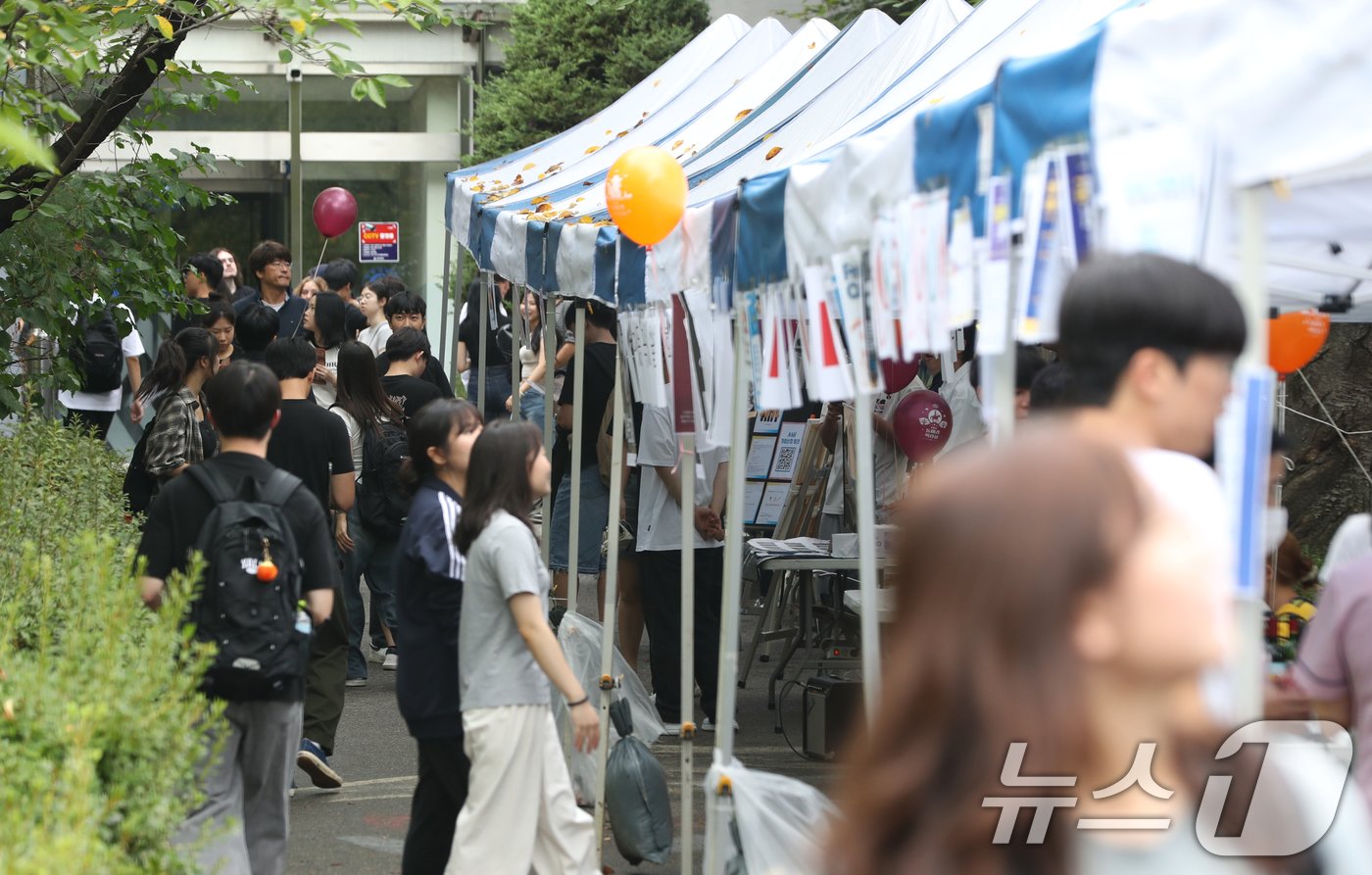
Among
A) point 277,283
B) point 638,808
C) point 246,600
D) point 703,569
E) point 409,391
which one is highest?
point 277,283

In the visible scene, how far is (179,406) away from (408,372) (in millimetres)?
1757

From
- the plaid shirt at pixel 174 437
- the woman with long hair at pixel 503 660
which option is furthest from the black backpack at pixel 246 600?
the plaid shirt at pixel 174 437

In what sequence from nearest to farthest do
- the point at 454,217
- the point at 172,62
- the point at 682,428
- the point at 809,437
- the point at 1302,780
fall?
the point at 1302,780, the point at 682,428, the point at 172,62, the point at 809,437, the point at 454,217

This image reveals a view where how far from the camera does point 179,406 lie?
8.12 metres

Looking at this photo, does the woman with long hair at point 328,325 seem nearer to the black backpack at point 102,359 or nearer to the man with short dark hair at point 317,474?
the black backpack at point 102,359

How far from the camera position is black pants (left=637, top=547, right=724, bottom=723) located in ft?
27.6

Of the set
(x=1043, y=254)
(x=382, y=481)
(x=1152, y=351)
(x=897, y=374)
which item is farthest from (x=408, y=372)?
(x=1152, y=351)

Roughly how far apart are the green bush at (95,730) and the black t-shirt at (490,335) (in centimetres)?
826

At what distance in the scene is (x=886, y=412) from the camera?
902 centimetres

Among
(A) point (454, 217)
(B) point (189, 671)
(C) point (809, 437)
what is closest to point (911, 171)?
(B) point (189, 671)

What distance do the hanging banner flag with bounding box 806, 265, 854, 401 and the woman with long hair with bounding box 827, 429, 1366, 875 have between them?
2738 mm

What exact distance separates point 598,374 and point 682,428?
2865 millimetres

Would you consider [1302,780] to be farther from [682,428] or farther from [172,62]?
[172,62]

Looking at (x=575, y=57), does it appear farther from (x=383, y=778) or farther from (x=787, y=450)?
(x=383, y=778)
